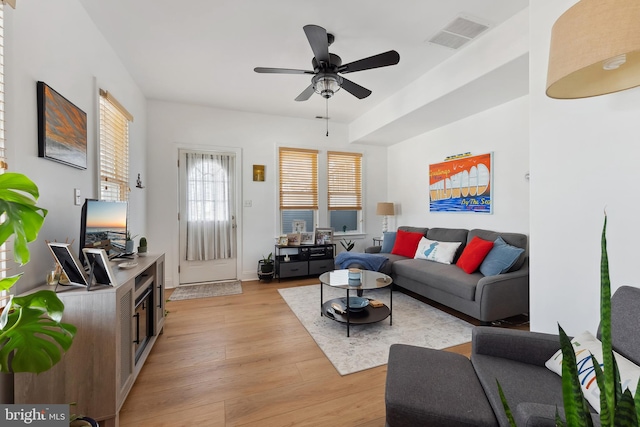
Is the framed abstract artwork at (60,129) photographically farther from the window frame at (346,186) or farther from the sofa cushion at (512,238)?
the sofa cushion at (512,238)

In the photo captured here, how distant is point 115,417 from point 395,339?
2.09 meters

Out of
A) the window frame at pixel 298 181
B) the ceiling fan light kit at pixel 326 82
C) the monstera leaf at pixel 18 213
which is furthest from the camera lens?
the window frame at pixel 298 181

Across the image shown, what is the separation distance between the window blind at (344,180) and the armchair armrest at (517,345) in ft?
12.6

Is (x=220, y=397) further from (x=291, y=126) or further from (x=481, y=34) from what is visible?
(x=291, y=126)

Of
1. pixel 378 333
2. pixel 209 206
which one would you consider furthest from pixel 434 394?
pixel 209 206

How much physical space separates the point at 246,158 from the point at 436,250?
10.9ft

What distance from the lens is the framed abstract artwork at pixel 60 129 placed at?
161 cm

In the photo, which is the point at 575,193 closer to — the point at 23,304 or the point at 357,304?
the point at 357,304

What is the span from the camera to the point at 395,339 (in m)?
2.52

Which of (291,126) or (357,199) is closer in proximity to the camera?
(291,126)

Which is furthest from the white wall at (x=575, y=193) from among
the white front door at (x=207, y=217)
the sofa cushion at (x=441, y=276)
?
the white front door at (x=207, y=217)

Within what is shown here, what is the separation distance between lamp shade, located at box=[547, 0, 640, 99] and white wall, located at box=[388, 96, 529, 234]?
2.20 m

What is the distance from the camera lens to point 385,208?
197 inches

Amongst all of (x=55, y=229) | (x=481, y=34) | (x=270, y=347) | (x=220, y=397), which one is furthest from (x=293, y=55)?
(x=220, y=397)
